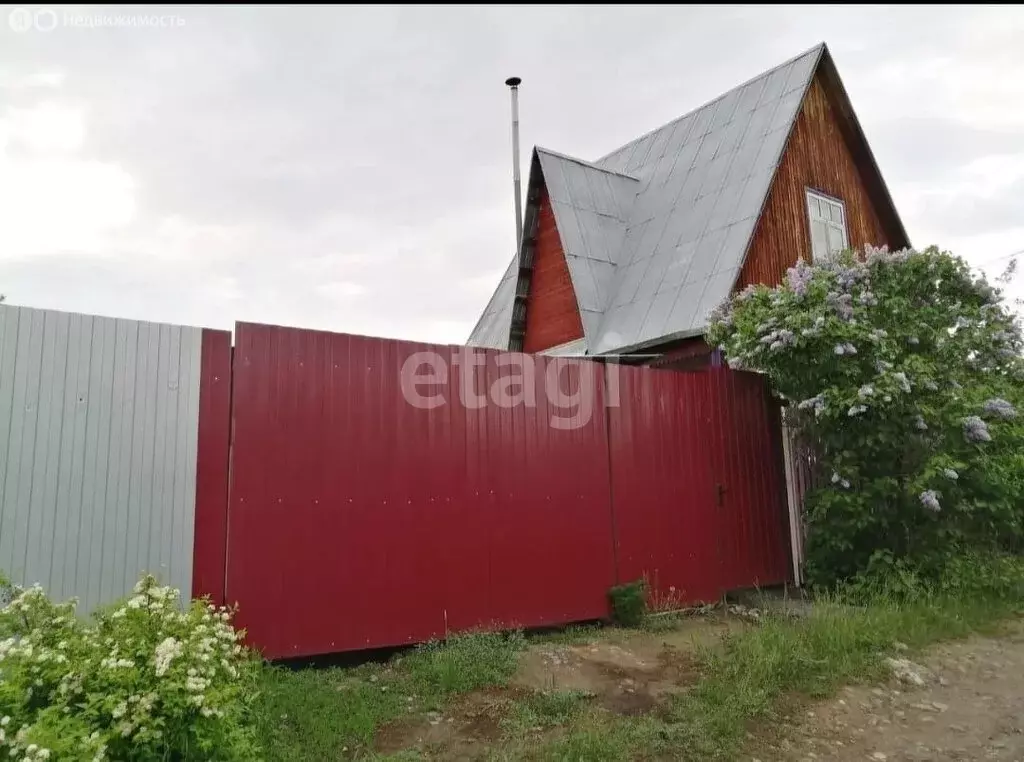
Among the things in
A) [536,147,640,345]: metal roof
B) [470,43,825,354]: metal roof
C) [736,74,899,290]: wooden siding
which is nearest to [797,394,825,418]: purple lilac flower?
[470,43,825,354]: metal roof

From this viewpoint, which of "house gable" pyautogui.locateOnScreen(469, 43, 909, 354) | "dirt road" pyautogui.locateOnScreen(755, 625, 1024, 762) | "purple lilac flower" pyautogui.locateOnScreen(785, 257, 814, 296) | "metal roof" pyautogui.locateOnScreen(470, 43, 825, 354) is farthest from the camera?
"house gable" pyautogui.locateOnScreen(469, 43, 909, 354)

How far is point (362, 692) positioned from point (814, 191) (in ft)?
32.5

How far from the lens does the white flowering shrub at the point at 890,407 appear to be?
6.31 m

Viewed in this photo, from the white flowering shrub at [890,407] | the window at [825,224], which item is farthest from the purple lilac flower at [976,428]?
the window at [825,224]

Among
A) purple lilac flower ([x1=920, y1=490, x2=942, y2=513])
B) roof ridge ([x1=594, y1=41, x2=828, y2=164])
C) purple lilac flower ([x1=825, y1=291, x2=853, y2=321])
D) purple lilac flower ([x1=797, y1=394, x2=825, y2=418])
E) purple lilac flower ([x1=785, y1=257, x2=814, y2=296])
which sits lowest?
purple lilac flower ([x1=920, y1=490, x2=942, y2=513])

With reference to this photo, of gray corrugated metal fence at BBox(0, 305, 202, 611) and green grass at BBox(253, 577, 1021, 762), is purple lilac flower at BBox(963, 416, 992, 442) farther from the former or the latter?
gray corrugated metal fence at BBox(0, 305, 202, 611)

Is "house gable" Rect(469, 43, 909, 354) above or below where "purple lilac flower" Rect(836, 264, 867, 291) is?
above

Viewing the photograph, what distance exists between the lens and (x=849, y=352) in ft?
20.7

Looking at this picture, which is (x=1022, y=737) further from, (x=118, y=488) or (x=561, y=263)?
(x=561, y=263)

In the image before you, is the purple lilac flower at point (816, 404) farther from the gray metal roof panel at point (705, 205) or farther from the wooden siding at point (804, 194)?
the wooden siding at point (804, 194)

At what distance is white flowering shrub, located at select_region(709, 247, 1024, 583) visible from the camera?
6312 mm

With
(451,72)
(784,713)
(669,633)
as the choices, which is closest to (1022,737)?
(784,713)

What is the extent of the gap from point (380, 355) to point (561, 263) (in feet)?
21.6
